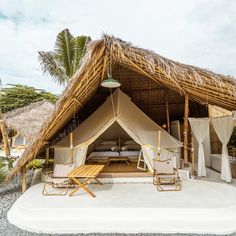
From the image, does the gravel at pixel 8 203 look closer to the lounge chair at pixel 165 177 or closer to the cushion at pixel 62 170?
the cushion at pixel 62 170

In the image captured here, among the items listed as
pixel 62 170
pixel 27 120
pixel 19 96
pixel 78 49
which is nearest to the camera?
pixel 62 170

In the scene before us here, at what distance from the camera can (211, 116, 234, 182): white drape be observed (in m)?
4.34

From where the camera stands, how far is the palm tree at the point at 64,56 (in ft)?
27.3

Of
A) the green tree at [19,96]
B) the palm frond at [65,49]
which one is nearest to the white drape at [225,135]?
the palm frond at [65,49]

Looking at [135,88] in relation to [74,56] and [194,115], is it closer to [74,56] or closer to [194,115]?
[194,115]

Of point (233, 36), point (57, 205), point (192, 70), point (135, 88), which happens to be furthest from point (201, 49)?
point (57, 205)

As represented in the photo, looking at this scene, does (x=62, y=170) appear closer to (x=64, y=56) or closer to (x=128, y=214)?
(x=128, y=214)

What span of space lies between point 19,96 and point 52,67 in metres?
6.41

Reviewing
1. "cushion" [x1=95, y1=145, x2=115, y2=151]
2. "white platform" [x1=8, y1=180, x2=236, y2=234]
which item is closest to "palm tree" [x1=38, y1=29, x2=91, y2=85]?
"cushion" [x1=95, y1=145, x2=115, y2=151]

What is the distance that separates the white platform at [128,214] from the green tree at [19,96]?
11.1 meters

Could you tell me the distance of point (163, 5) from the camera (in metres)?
6.16

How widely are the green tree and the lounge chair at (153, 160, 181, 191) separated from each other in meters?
10.8

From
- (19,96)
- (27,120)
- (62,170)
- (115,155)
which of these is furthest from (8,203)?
(19,96)

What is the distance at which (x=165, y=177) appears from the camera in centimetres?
420
